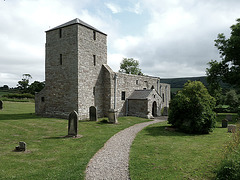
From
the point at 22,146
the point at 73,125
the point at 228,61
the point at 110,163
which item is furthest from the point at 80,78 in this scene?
the point at 228,61

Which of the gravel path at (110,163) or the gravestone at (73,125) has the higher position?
the gravestone at (73,125)

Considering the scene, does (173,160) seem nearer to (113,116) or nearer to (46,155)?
(46,155)

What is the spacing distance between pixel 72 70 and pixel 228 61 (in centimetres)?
2503

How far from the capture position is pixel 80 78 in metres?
19.3

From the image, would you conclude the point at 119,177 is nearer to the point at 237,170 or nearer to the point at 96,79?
the point at 237,170

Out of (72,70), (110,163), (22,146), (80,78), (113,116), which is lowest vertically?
(110,163)

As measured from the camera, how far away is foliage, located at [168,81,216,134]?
1373cm

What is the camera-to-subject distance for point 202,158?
7.75m

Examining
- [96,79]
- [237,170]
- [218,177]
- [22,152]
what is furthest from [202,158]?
[96,79]

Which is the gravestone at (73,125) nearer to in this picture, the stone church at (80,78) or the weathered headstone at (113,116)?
the weathered headstone at (113,116)

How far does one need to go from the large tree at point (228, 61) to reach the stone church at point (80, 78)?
1330 centimetres

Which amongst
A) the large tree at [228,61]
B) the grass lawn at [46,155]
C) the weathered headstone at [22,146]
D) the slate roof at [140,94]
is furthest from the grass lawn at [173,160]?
the large tree at [228,61]

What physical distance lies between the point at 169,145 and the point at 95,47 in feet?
51.0

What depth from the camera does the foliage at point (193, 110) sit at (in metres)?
13.7
